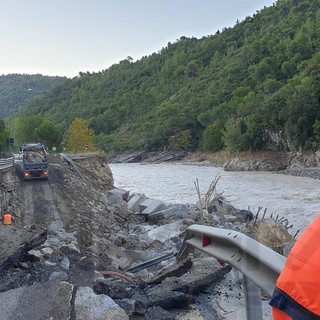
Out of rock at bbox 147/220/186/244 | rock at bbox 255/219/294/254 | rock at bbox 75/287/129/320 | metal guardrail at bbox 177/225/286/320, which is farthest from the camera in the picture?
rock at bbox 147/220/186/244

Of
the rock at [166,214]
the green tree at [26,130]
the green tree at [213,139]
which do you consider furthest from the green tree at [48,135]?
the rock at [166,214]

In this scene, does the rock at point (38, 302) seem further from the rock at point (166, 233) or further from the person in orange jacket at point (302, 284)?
the rock at point (166, 233)

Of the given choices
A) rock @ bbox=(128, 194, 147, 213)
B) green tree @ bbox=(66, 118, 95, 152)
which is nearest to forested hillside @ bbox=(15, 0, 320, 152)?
green tree @ bbox=(66, 118, 95, 152)

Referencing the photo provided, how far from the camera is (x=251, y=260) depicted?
3.27 metres

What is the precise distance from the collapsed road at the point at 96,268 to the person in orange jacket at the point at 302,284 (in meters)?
2.72

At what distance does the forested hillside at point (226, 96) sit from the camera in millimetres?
76625

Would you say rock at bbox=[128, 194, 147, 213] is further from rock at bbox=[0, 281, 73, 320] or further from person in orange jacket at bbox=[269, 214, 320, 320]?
person in orange jacket at bbox=[269, 214, 320, 320]

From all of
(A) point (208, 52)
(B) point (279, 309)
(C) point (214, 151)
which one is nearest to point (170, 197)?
(B) point (279, 309)

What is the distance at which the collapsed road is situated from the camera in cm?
461

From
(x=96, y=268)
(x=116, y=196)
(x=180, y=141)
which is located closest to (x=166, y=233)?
(x=96, y=268)

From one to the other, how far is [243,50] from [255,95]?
35.9m

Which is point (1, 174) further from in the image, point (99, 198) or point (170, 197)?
point (170, 197)

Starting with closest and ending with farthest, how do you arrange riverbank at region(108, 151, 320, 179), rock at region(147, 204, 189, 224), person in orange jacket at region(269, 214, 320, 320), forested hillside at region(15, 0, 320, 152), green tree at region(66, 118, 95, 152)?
person in orange jacket at region(269, 214, 320, 320) → rock at region(147, 204, 189, 224) → green tree at region(66, 118, 95, 152) → riverbank at region(108, 151, 320, 179) → forested hillside at region(15, 0, 320, 152)

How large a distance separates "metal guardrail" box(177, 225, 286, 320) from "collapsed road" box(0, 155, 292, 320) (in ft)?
3.59
